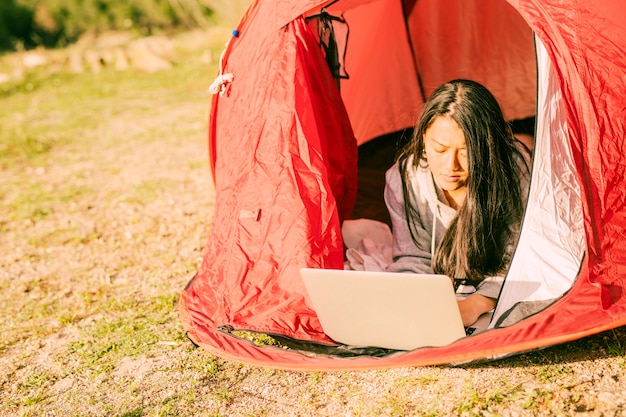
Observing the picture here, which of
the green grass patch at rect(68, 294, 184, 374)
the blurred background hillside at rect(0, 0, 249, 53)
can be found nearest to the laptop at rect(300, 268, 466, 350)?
the green grass patch at rect(68, 294, 184, 374)

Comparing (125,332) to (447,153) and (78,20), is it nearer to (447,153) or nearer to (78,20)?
(447,153)

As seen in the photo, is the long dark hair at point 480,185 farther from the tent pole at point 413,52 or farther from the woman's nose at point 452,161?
the tent pole at point 413,52

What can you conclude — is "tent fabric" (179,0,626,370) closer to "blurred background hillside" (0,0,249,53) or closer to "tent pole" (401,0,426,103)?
"tent pole" (401,0,426,103)

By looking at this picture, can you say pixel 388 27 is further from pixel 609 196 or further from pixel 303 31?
pixel 609 196

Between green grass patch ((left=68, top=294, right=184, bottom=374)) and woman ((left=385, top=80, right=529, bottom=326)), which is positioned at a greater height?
woman ((left=385, top=80, right=529, bottom=326))

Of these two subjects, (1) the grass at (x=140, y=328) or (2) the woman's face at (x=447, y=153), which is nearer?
(1) the grass at (x=140, y=328)

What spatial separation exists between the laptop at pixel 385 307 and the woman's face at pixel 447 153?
0.54 m

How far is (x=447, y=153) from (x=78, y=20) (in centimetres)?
1240

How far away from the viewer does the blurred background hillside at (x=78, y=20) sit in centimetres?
1226

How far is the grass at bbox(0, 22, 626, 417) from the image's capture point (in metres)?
2.01

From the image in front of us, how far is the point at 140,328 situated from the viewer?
2.69 meters

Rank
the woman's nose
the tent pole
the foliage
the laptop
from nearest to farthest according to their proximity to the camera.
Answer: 1. the laptop
2. the woman's nose
3. the tent pole
4. the foliage

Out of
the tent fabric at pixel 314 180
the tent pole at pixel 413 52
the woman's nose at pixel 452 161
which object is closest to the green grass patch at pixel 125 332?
the tent fabric at pixel 314 180

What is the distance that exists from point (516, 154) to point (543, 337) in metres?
0.71
